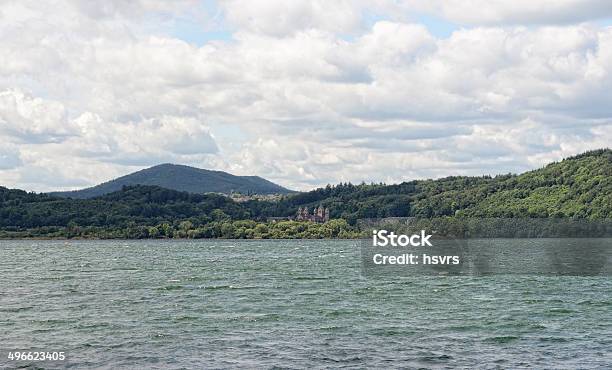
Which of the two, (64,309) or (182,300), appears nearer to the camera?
(64,309)

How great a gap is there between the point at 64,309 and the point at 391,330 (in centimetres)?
2347

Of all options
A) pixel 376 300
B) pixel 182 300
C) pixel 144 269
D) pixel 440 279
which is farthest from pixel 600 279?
pixel 144 269

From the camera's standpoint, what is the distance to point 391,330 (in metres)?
46.2

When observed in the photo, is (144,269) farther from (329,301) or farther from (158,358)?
(158,358)

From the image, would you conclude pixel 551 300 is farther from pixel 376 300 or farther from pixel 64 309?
pixel 64 309

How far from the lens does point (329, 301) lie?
6222 centimetres

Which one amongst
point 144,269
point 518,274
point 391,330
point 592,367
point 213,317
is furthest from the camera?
point 144,269

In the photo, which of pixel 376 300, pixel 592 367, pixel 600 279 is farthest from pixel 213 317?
pixel 600 279

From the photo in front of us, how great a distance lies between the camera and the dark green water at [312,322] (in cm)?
3803

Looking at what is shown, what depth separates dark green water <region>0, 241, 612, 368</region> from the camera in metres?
38.0

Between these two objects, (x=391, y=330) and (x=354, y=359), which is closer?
(x=354, y=359)

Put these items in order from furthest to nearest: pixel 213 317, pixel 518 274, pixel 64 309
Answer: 1. pixel 518 274
2. pixel 64 309
3. pixel 213 317

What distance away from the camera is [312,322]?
162 feet

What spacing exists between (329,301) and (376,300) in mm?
3409
